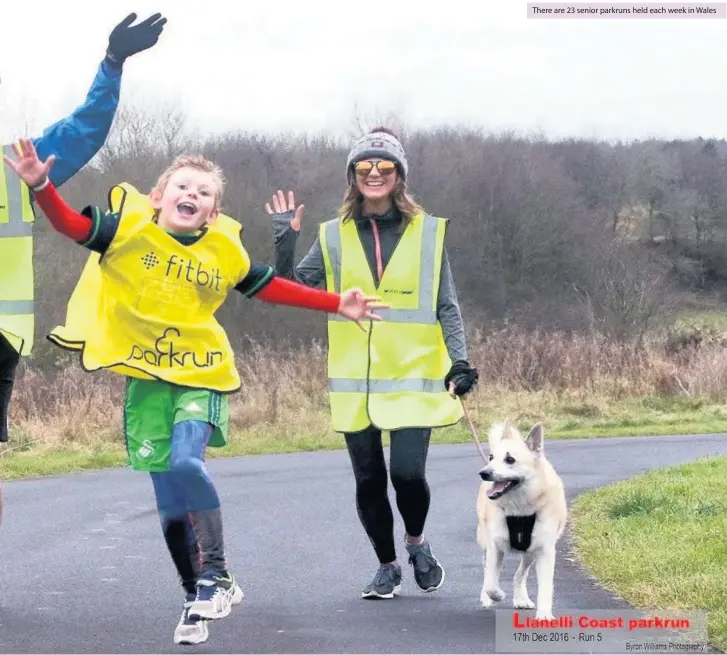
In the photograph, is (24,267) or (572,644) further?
(24,267)

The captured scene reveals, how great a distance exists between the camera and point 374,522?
6.73 m

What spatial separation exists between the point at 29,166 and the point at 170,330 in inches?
35.1

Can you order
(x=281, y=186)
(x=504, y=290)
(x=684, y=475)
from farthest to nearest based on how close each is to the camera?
1. (x=504, y=290)
2. (x=281, y=186)
3. (x=684, y=475)

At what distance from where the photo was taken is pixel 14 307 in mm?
6117

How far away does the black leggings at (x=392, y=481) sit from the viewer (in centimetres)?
646

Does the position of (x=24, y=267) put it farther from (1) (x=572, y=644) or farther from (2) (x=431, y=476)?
(2) (x=431, y=476)

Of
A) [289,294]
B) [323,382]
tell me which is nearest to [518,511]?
[289,294]

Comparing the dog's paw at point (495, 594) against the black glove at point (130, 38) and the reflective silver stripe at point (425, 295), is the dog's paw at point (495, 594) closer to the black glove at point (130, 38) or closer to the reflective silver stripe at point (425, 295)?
the reflective silver stripe at point (425, 295)

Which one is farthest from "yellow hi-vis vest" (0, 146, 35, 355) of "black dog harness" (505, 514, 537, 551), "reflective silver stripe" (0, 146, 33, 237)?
"black dog harness" (505, 514, 537, 551)

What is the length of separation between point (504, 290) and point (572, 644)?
173ft

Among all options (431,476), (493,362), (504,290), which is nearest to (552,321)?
(504,290)

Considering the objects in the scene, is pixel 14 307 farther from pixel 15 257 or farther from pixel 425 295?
pixel 425 295

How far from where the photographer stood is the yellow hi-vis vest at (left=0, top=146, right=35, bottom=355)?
6.07 metres

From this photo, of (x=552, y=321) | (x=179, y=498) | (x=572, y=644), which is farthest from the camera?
(x=552, y=321)
